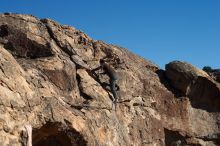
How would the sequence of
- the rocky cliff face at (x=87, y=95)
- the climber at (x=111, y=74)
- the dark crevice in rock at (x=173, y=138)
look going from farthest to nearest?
the dark crevice in rock at (x=173, y=138), the climber at (x=111, y=74), the rocky cliff face at (x=87, y=95)

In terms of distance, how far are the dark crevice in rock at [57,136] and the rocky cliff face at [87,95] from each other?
33 millimetres

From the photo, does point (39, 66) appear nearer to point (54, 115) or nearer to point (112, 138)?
point (54, 115)

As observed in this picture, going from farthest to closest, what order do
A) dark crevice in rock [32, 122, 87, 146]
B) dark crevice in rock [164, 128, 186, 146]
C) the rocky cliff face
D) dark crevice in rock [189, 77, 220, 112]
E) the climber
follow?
dark crevice in rock [189, 77, 220, 112], dark crevice in rock [164, 128, 186, 146], the climber, dark crevice in rock [32, 122, 87, 146], the rocky cliff face

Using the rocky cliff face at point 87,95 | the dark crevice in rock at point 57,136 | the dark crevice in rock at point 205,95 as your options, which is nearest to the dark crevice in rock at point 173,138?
the rocky cliff face at point 87,95

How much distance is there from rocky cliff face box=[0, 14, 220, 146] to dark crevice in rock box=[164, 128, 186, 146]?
0.13 feet

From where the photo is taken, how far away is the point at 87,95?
707 inches

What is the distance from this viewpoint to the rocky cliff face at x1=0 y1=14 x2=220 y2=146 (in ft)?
47.8

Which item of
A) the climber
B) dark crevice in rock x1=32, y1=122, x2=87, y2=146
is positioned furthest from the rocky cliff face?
the climber

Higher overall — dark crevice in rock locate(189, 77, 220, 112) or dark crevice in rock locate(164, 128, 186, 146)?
dark crevice in rock locate(189, 77, 220, 112)

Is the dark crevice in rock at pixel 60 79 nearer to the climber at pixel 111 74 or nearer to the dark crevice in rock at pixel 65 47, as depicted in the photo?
the dark crevice in rock at pixel 65 47

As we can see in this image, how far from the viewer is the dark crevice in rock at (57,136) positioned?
597 inches

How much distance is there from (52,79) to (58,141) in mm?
2181

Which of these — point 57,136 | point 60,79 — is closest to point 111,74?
point 60,79

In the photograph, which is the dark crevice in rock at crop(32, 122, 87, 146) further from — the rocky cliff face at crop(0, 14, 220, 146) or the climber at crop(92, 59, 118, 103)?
the climber at crop(92, 59, 118, 103)
